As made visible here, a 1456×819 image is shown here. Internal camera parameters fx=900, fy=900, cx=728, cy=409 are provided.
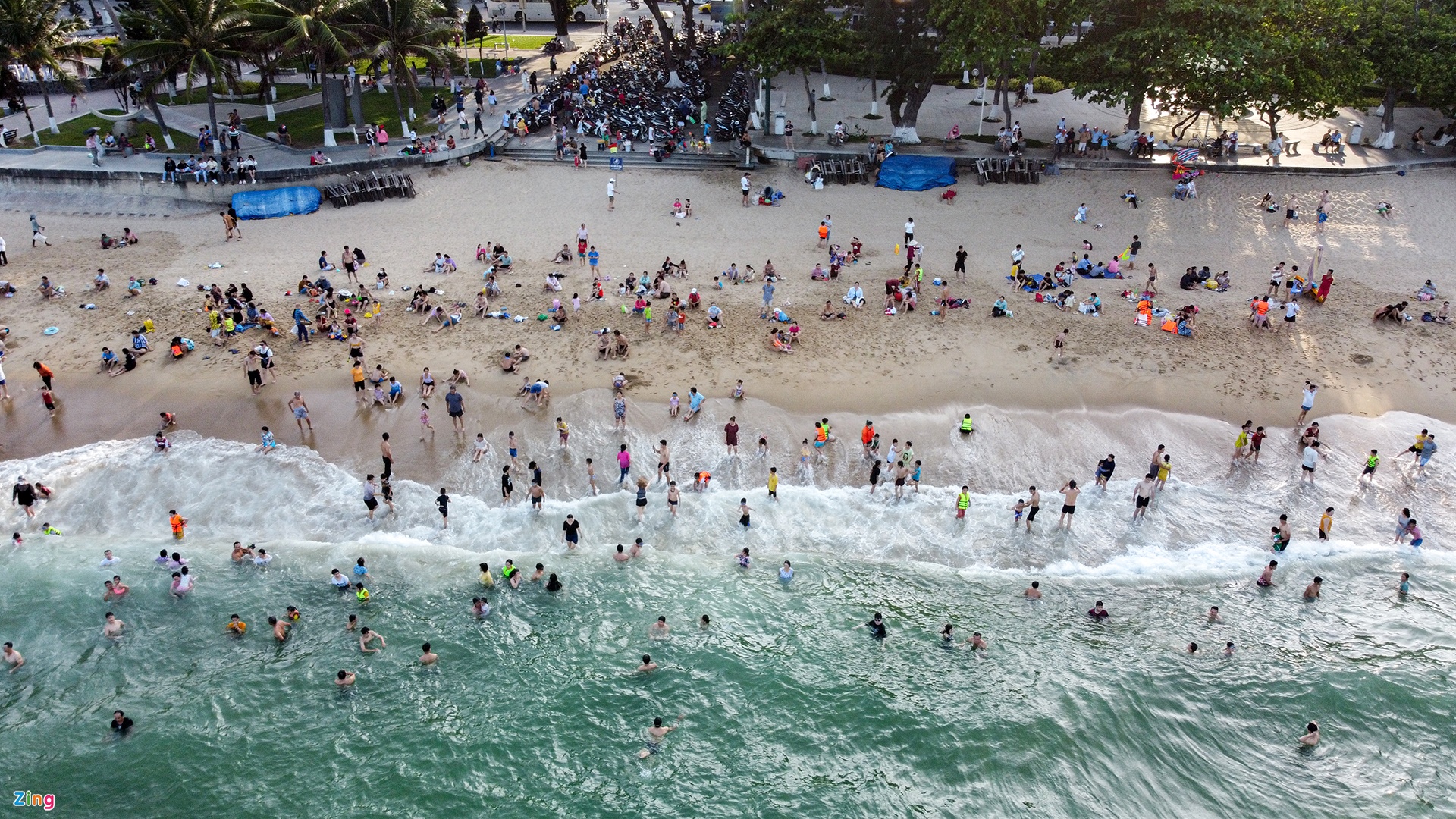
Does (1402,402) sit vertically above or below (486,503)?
above

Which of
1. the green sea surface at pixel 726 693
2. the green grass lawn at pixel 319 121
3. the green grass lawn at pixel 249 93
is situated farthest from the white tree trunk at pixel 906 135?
the green grass lawn at pixel 249 93

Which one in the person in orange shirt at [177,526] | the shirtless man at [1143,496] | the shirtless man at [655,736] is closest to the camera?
the shirtless man at [655,736]

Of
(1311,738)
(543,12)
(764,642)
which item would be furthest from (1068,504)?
(543,12)

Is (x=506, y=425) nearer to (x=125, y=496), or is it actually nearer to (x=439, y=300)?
(x=439, y=300)

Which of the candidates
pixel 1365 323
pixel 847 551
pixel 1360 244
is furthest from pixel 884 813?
pixel 1360 244

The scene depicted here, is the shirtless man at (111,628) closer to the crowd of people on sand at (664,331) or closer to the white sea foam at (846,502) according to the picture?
the crowd of people on sand at (664,331)

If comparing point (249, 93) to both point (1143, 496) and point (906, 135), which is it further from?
point (1143, 496)

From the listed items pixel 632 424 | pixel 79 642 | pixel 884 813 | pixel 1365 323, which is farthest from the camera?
pixel 1365 323
